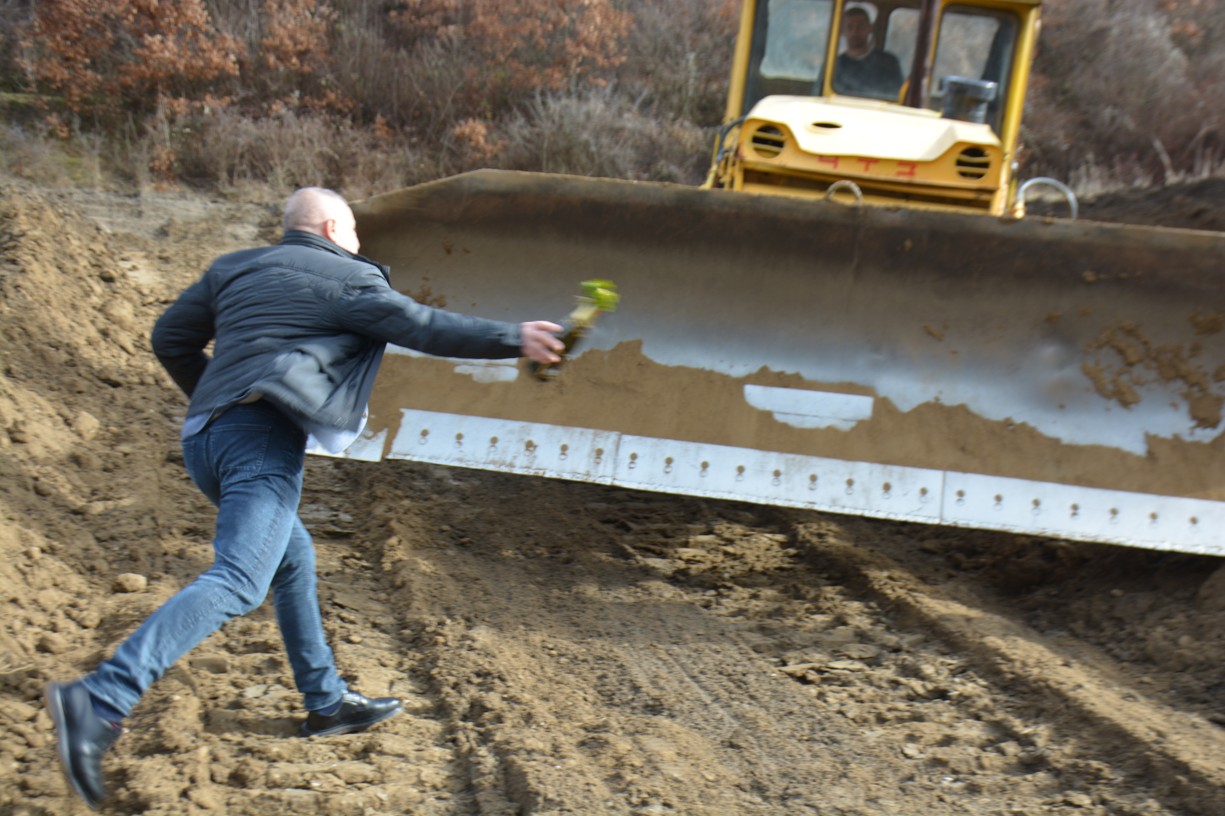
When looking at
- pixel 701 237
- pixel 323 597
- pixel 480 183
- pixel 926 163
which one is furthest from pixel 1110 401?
pixel 323 597

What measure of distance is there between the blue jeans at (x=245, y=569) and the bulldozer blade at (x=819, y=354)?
144 cm

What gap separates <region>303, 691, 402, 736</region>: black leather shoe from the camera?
11.4 feet

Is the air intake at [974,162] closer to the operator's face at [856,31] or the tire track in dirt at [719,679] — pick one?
the operator's face at [856,31]

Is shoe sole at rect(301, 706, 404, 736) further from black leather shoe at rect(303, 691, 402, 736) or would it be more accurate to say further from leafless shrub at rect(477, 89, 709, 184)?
leafless shrub at rect(477, 89, 709, 184)

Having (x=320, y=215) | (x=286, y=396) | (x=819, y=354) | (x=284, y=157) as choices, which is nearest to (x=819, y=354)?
(x=819, y=354)

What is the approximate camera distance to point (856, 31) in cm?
670

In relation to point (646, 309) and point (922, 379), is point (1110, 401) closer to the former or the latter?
point (922, 379)

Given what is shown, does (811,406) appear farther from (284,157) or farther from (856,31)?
(284,157)

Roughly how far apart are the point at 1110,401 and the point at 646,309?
196 cm

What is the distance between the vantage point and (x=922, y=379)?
507 centimetres

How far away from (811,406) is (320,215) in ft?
7.60

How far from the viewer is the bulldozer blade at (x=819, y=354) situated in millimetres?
4793

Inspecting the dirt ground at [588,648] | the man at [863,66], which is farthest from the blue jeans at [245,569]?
the man at [863,66]

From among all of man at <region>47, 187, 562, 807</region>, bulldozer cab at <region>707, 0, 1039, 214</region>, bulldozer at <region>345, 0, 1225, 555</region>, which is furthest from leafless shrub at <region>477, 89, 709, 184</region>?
man at <region>47, 187, 562, 807</region>
